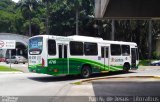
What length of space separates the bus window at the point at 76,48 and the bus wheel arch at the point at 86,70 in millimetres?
1105

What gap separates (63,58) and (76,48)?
1.74m

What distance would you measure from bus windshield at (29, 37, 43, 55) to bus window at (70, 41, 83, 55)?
2391mm

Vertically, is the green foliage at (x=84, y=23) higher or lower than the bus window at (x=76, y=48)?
higher

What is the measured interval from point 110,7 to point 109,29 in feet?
149

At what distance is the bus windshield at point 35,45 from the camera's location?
72.0 ft

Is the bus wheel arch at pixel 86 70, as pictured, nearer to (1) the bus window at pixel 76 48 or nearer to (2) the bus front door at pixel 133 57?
(1) the bus window at pixel 76 48

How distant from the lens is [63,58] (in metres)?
22.5

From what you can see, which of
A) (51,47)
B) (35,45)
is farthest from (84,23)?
(51,47)

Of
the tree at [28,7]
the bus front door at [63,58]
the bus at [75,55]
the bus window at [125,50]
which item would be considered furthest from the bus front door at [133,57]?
the tree at [28,7]

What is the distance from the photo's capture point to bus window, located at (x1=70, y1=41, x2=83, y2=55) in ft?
76.6

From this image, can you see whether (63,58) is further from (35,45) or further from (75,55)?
(35,45)

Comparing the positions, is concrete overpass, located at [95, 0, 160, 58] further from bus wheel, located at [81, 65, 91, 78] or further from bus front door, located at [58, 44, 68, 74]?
bus wheel, located at [81, 65, 91, 78]

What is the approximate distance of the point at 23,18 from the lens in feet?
282

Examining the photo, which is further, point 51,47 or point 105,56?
point 105,56
